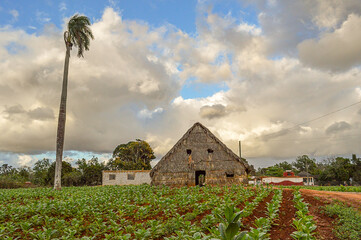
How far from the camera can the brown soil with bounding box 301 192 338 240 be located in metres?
7.43

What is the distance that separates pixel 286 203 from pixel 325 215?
6.73 ft

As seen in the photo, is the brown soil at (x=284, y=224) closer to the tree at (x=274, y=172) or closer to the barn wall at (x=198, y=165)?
the barn wall at (x=198, y=165)

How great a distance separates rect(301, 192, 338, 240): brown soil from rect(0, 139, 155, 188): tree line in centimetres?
3685

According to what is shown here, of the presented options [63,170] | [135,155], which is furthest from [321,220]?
[135,155]

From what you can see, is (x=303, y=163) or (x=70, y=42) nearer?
(x=70, y=42)

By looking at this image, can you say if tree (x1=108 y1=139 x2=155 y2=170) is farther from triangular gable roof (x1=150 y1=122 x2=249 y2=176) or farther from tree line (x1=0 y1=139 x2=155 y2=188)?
triangular gable roof (x1=150 y1=122 x2=249 y2=176)

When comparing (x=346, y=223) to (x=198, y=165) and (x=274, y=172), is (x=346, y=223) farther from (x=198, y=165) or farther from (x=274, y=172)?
(x=274, y=172)

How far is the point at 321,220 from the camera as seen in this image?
888 centimetres

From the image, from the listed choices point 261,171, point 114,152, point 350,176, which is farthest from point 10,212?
point 261,171

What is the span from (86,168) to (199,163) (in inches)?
1137

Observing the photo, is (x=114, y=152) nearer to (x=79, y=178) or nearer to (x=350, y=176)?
(x=79, y=178)

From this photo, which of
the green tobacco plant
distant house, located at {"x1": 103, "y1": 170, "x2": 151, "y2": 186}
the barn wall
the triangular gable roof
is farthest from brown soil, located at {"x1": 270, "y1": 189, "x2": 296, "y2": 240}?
distant house, located at {"x1": 103, "y1": 170, "x2": 151, "y2": 186}

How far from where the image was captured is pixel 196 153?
22.0 metres

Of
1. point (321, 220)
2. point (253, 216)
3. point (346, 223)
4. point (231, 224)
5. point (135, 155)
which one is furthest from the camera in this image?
point (135, 155)
